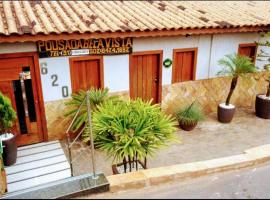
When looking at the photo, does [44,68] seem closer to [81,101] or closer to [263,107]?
[81,101]

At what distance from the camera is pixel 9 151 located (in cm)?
630

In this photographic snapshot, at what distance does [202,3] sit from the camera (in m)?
11.3

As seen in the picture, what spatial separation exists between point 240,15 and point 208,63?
2.12m

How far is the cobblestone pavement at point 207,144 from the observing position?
22.0 feet

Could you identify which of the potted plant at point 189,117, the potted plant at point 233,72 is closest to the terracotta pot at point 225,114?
the potted plant at point 233,72

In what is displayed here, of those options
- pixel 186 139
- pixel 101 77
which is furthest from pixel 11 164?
pixel 186 139

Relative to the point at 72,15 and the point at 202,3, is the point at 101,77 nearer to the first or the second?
the point at 72,15

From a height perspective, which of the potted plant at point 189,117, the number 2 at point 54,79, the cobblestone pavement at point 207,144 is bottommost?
the cobblestone pavement at point 207,144

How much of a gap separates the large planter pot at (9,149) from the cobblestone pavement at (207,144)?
141 centimetres

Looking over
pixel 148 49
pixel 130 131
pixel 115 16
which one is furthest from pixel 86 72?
pixel 130 131

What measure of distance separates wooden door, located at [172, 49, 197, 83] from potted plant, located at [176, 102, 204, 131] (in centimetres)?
107

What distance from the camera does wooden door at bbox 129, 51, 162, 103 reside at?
27.4 ft

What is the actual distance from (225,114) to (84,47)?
478cm

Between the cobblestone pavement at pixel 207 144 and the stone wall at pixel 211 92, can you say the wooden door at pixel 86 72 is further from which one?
the stone wall at pixel 211 92
